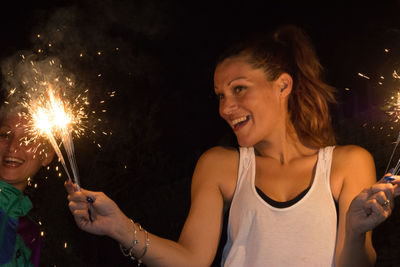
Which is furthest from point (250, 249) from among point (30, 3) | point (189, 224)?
point (30, 3)

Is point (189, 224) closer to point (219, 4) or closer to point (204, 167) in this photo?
point (204, 167)

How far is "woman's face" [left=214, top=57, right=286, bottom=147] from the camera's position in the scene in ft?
9.36

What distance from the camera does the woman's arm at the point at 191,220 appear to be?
223 centimetres

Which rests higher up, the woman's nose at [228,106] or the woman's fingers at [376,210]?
the woman's nose at [228,106]

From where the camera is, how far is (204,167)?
2945 millimetres

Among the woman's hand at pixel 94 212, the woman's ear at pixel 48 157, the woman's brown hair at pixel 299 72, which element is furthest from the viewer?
the woman's ear at pixel 48 157

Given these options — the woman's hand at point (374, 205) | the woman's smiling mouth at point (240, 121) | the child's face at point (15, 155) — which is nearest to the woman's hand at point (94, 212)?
the woman's smiling mouth at point (240, 121)

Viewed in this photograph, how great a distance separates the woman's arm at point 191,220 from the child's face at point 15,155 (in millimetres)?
1130

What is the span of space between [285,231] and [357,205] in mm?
494

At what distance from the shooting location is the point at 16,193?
3.17m

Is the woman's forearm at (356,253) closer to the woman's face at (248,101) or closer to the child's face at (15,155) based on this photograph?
the woman's face at (248,101)

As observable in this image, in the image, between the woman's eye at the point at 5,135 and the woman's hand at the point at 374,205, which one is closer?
the woman's hand at the point at 374,205

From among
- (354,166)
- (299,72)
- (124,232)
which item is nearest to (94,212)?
(124,232)

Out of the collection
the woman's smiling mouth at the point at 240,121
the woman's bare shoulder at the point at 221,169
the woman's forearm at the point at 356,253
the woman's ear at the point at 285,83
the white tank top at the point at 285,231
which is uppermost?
the woman's ear at the point at 285,83
